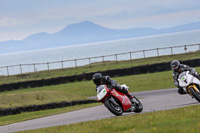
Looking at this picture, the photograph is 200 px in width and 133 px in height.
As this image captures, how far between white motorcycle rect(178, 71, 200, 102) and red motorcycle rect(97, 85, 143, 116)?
175 centimetres

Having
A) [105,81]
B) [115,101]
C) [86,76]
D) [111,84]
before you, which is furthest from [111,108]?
[86,76]

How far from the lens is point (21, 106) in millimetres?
19172

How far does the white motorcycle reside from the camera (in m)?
12.7

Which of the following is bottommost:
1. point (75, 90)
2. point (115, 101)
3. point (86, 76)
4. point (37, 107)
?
point (37, 107)

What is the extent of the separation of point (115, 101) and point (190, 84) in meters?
2.55

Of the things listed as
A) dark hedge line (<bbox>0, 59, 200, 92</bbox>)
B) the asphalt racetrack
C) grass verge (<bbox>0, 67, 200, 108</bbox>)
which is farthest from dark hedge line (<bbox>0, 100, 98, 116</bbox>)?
dark hedge line (<bbox>0, 59, 200, 92</bbox>)

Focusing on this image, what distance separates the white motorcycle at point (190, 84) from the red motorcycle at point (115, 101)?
1753mm

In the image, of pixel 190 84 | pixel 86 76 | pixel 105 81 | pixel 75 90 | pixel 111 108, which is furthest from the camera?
pixel 86 76

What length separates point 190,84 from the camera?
1281 cm

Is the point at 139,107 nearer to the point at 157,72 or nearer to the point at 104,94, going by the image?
the point at 104,94

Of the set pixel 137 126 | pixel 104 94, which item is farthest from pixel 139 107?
pixel 137 126

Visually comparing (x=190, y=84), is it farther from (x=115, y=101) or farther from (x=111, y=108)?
(x=111, y=108)

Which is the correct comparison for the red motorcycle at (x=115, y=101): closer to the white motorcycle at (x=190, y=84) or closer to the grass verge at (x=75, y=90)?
the white motorcycle at (x=190, y=84)

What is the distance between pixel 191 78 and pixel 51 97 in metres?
10.5
